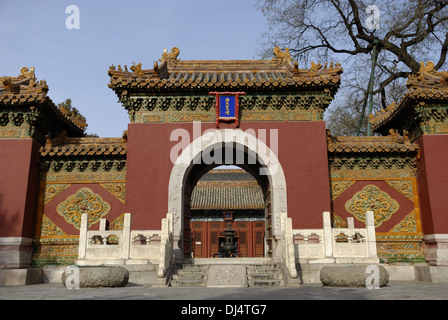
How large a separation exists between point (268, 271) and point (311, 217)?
1974 mm

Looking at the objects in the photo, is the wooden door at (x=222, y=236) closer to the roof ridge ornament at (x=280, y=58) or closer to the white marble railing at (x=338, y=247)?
the roof ridge ornament at (x=280, y=58)

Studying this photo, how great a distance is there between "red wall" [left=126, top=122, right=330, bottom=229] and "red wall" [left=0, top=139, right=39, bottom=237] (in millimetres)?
2532

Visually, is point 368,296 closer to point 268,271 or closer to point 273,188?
point 268,271

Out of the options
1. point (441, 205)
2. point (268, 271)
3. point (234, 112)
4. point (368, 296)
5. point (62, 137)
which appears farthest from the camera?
point (62, 137)

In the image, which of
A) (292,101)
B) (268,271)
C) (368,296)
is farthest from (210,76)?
(368,296)

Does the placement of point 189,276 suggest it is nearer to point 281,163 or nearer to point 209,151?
point 209,151

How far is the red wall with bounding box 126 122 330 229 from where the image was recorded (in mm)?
10266

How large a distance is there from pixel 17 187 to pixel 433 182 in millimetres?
10556

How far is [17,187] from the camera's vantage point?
1029cm

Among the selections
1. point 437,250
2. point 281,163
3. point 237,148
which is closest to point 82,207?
point 237,148

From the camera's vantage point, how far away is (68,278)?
767 cm

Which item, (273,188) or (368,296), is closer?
(368,296)

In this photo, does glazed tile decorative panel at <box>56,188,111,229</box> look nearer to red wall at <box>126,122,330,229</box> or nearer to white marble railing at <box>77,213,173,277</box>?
red wall at <box>126,122,330,229</box>

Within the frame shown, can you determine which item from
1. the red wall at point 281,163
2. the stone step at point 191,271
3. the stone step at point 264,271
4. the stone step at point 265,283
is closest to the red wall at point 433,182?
the red wall at point 281,163
